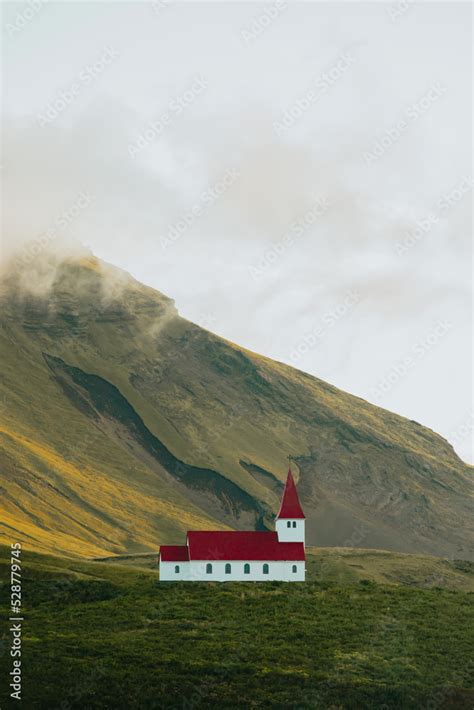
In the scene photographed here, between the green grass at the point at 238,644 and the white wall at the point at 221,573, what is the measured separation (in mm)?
2292

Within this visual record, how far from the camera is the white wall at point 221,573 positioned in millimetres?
92812

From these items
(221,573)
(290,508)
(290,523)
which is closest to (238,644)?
(221,573)

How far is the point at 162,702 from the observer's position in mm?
56250

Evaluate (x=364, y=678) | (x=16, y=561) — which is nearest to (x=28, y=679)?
(x=364, y=678)

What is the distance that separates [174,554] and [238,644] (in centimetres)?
2559

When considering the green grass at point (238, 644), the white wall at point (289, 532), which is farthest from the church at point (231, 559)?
the white wall at point (289, 532)

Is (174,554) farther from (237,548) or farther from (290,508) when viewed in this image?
(290,508)

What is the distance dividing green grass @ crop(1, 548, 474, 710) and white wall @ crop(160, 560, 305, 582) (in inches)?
90.2

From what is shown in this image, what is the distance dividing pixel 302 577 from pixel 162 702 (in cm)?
3970

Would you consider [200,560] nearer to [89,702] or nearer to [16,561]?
[16,561]

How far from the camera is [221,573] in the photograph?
93.2 meters

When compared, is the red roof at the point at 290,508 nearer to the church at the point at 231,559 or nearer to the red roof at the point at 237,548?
the church at the point at 231,559

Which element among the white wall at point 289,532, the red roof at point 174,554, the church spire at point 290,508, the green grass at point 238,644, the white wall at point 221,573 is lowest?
the green grass at point 238,644

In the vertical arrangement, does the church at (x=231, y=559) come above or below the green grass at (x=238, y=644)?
above
